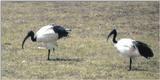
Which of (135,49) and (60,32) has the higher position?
(60,32)

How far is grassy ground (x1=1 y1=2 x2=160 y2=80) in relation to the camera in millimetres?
19016

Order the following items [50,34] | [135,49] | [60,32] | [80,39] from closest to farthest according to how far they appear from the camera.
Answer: [135,49] → [50,34] → [60,32] → [80,39]

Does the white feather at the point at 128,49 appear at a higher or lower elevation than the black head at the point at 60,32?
lower

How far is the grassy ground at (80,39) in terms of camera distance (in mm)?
19016

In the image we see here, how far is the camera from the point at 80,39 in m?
27.6

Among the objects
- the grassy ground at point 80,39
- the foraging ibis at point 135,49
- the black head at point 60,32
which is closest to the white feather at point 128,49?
the foraging ibis at point 135,49

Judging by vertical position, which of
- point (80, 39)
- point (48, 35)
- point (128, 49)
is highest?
point (48, 35)

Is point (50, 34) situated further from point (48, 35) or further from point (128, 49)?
point (128, 49)

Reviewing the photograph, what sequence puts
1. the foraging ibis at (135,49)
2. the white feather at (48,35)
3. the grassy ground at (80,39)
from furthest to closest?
the white feather at (48,35)
the foraging ibis at (135,49)
the grassy ground at (80,39)

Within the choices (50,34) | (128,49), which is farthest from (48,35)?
(128,49)

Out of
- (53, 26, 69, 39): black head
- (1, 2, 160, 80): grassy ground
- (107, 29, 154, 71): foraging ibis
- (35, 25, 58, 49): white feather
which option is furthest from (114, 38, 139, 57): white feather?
(35, 25, 58, 49): white feather

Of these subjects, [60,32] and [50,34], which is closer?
[50,34]

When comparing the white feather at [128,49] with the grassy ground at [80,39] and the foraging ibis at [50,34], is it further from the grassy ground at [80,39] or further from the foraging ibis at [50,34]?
the foraging ibis at [50,34]

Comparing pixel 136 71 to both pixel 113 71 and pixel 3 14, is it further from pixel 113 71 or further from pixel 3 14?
pixel 3 14
